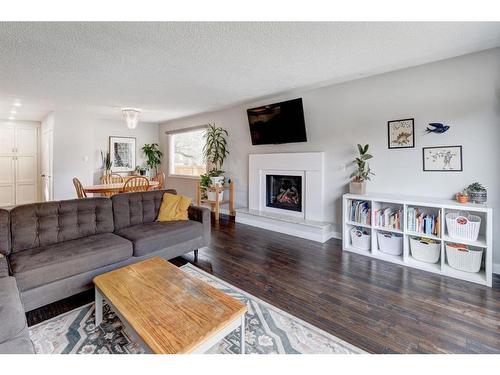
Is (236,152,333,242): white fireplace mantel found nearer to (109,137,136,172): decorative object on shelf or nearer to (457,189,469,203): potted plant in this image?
(457,189,469,203): potted plant

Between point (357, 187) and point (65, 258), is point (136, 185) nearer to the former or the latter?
point (65, 258)

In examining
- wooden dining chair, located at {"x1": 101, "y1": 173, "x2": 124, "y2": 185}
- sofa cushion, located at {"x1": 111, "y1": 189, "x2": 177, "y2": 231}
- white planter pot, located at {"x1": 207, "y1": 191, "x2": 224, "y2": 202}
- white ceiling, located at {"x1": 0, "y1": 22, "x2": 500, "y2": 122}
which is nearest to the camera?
white ceiling, located at {"x1": 0, "y1": 22, "x2": 500, "y2": 122}

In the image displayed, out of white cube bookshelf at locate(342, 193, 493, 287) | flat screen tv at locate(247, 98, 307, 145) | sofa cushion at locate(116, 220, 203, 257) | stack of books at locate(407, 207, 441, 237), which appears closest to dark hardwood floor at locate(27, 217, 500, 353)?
white cube bookshelf at locate(342, 193, 493, 287)

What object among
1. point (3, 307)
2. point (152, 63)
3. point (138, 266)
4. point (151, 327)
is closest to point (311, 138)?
point (152, 63)

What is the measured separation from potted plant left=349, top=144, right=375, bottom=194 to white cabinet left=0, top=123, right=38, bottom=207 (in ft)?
26.3

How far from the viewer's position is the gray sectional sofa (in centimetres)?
174

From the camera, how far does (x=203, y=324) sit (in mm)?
1278

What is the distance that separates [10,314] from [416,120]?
13.0ft

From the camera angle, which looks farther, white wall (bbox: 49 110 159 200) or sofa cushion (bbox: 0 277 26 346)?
white wall (bbox: 49 110 159 200)

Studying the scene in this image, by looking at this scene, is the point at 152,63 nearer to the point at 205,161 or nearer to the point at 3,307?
the point at 3,307

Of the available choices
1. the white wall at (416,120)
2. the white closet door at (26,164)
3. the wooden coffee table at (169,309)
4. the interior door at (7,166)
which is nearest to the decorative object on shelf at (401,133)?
the white wall at (416,120)

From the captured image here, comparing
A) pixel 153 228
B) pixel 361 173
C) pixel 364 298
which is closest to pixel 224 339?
pixel 364 298

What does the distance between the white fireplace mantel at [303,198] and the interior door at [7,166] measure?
619cm
